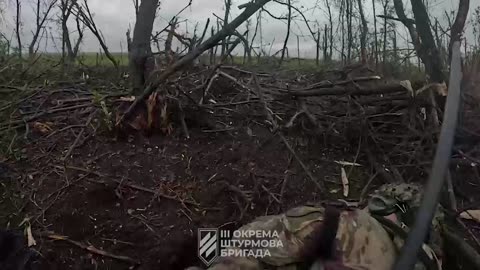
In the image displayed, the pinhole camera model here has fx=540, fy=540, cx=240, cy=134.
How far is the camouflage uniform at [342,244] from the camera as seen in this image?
1389mm

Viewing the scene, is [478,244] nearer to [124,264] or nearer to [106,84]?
[124,264]

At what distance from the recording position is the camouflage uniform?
139 cm

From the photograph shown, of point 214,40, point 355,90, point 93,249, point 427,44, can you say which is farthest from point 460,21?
point 93,249

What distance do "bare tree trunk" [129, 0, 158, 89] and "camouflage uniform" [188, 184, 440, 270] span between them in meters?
2.35

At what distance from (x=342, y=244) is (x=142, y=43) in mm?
2681

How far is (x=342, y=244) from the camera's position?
1392mm

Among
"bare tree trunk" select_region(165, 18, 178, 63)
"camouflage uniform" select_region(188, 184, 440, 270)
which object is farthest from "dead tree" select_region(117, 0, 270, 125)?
"camouflage uniform" select_region(188, 184, 440, 270)

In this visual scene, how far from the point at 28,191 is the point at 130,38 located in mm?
1522

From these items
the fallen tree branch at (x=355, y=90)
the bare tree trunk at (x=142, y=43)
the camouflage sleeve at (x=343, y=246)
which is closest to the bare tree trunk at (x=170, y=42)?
the bare tree trunk at (x=142, y=43)

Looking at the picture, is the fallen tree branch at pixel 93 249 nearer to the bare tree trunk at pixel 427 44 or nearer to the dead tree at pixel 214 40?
the dead tree at pixel 214 40

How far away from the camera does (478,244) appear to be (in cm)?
225

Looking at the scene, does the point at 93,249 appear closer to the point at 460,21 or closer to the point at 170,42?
the point at 170,42

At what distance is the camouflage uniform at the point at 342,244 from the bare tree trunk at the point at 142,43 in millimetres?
2353

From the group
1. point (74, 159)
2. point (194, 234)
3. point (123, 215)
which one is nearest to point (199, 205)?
point (194, 234)
